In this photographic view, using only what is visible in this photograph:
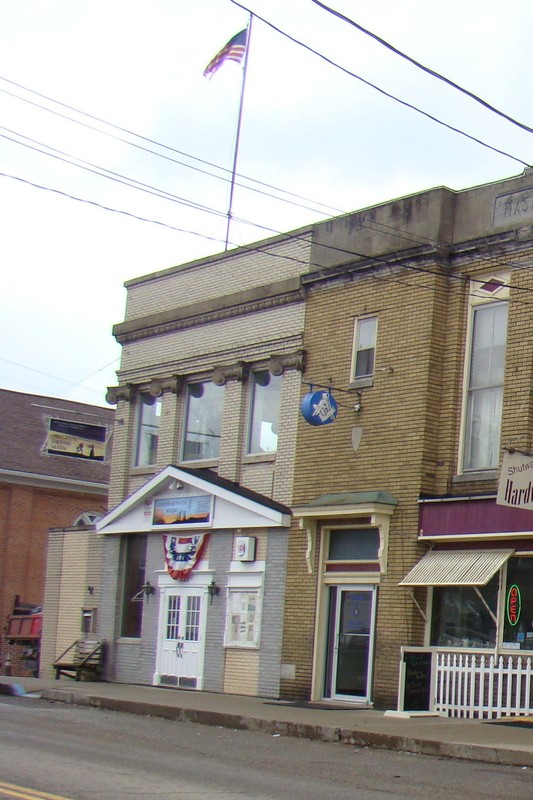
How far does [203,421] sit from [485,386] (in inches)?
281

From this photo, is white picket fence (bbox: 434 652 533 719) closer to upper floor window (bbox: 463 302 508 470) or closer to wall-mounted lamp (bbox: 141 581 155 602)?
upper floor window (bbox: 463 302 508 470)

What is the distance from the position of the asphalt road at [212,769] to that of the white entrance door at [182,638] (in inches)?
286

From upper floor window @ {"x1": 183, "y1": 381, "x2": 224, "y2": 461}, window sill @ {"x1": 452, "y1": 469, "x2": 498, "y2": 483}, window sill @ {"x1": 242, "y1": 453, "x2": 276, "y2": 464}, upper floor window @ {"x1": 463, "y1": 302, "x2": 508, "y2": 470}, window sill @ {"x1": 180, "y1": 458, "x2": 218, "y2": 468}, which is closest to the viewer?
window sill @ {"x1": 452, "y1": 469, "x2": 498, "y2": 483}

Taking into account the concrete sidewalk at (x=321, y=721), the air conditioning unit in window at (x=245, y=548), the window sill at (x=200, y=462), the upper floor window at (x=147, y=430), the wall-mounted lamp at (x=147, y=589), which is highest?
the upper floor window at (x=147, y=430)

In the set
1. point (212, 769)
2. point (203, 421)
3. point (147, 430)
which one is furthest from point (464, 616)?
point (147, 430)

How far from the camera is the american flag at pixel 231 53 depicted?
2433cm

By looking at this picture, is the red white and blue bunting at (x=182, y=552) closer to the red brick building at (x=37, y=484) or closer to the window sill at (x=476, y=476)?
the window sill at (x=476, y=476)

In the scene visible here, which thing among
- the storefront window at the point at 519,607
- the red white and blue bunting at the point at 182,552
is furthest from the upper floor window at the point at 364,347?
the red white and blue bunting at the point at 182,552

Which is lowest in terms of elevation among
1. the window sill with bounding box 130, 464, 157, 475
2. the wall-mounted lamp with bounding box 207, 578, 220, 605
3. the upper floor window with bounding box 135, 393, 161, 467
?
the wall-mounted lamp with bounding box 207, 578, 220, 605

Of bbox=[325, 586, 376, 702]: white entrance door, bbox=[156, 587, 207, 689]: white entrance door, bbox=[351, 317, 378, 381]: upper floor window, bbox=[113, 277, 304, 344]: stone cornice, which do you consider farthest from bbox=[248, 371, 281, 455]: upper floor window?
bbox=[325, 586, 376, 702]: white entrance door

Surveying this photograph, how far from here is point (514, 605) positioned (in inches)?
729

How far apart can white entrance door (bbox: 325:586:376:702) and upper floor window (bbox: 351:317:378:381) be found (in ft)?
11.9

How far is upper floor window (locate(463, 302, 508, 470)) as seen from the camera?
1950 centimetres

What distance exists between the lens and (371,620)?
20516 mm
